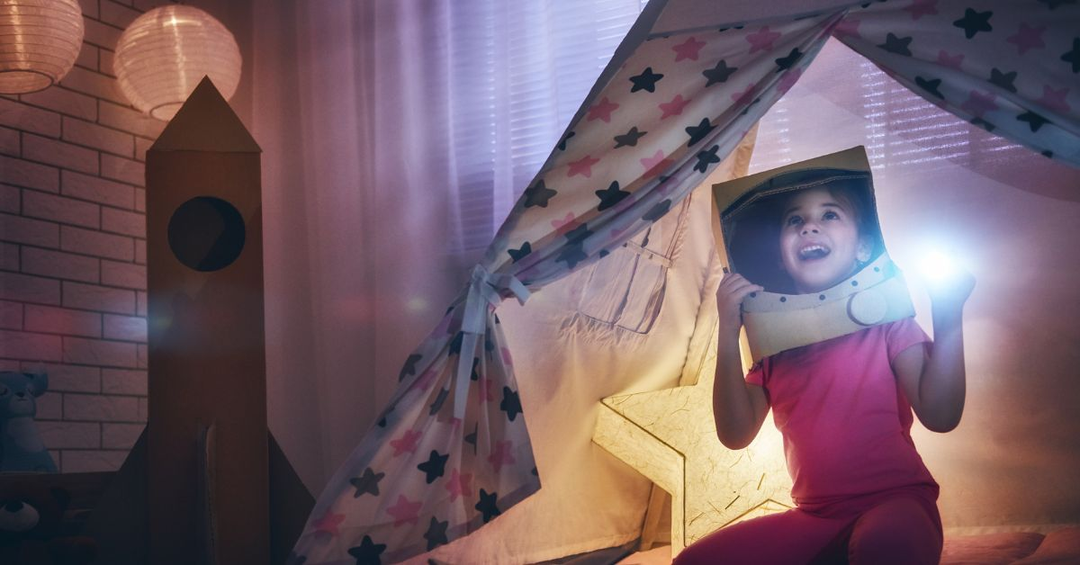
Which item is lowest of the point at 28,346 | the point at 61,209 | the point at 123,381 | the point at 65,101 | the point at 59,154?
the point at 123,381

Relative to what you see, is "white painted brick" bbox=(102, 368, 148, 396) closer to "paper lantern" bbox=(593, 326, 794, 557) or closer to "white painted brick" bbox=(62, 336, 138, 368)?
"white painted brick" bbox=(62, 336, 138, 368)

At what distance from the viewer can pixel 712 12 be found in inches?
70.9

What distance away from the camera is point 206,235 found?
2180 millimetres

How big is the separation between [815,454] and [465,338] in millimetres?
643

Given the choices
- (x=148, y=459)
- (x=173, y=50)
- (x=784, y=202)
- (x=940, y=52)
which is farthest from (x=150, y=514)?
(x=940, y=52)

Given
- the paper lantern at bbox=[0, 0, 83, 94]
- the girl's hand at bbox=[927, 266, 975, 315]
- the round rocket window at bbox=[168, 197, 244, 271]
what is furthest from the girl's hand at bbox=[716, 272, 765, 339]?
the paper lantern at bbox=[0, 0, 83, 94]

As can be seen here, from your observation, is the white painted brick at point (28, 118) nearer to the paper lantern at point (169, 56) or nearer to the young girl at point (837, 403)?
the paper lantern at point (169, 56)

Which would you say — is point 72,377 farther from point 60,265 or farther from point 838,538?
point 838,538

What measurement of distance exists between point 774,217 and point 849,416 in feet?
1.21

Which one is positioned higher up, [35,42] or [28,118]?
[35,42]

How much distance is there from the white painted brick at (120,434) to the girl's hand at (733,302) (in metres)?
1.73

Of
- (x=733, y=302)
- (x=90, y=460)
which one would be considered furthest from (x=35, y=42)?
(x=733, y=302)

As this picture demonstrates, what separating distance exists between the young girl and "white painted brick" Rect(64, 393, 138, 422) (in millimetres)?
1713

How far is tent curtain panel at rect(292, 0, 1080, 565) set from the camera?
1.77 meters
